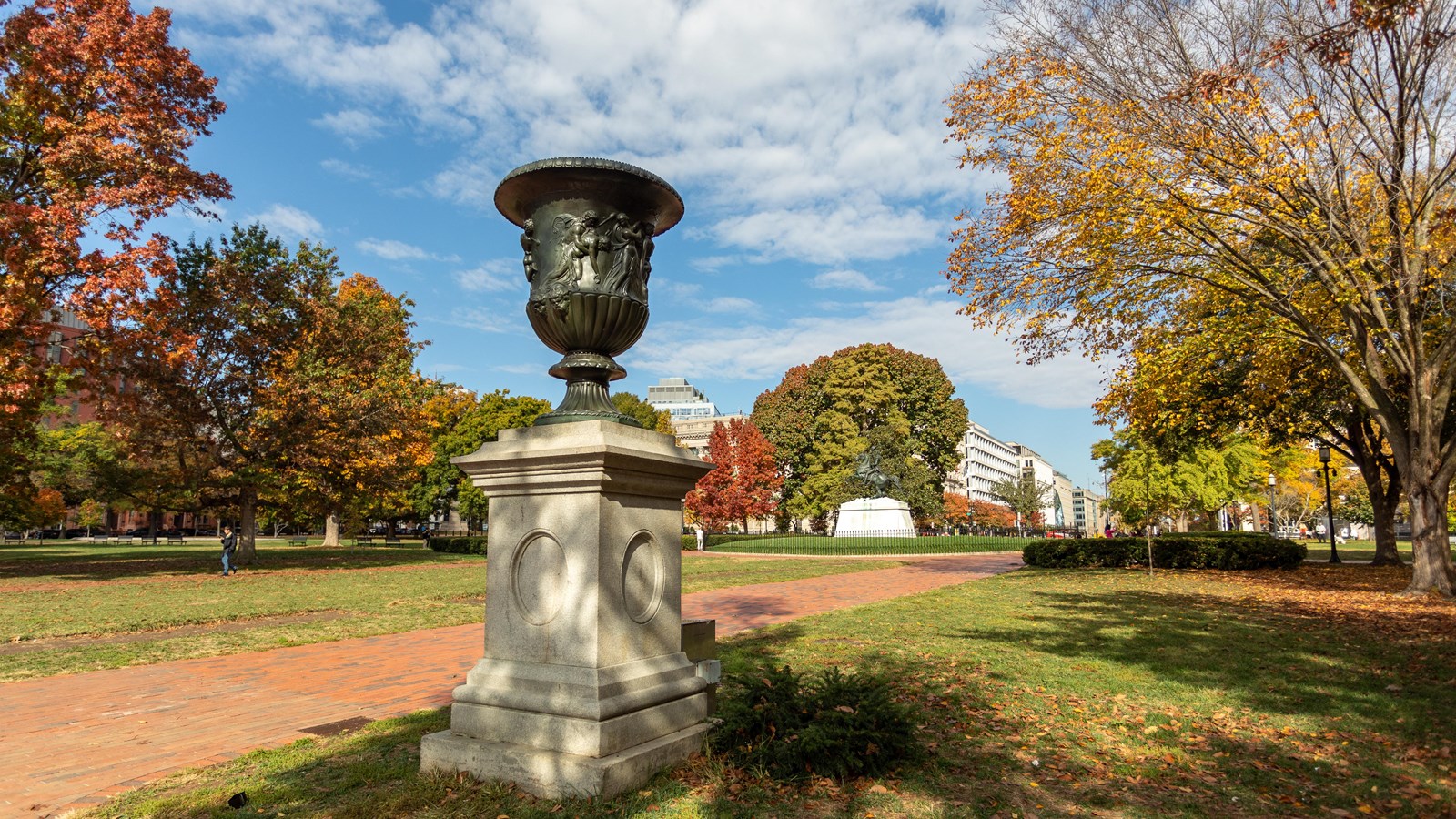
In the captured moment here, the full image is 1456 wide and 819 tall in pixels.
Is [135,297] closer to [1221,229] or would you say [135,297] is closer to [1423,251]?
[1221,229]

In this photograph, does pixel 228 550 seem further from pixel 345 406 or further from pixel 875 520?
pixel 875 520

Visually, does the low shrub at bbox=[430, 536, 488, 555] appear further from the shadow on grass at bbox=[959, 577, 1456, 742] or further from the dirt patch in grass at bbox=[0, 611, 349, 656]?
the shadow on grass at bbox=[959, 577, 1456, 742]

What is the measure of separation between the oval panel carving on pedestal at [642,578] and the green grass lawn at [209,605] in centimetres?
643

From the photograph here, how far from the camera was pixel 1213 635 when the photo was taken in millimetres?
8312

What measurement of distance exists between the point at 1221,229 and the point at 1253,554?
34.8 ft

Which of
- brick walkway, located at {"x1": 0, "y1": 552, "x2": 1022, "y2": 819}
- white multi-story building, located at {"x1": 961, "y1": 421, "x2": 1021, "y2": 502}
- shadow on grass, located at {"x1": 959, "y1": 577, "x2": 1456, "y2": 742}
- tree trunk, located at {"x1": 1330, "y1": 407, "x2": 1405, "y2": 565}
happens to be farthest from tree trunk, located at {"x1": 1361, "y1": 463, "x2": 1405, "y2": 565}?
white multi-story building, located at {"x1": 961, "y1": 421, "x2": 1021, "y2": 502}

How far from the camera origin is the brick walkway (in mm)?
3926

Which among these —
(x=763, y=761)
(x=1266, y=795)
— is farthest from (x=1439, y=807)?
(x=763, y=761)

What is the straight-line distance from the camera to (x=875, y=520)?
33562 mm

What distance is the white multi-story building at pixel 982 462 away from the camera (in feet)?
382

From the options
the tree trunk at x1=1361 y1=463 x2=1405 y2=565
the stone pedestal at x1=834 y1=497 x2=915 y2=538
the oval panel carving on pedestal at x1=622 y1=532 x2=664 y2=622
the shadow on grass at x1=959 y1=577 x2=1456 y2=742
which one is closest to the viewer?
the oval panel carving on pedestal at x1=622 y1=532 x2=664 y2=622

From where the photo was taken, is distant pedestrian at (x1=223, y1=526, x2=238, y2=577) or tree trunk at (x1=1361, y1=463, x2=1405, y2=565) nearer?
distant pedestrian at (x1=223, y1=526, x2=238, y2=577)

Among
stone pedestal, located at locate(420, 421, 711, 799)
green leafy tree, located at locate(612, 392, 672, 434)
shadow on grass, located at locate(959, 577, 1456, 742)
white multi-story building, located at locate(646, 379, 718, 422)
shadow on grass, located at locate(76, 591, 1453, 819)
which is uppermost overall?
white multi-story building, located at locate(646, 379, 718, 422)

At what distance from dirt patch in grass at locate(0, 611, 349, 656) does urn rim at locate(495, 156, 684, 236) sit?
7889 mm
